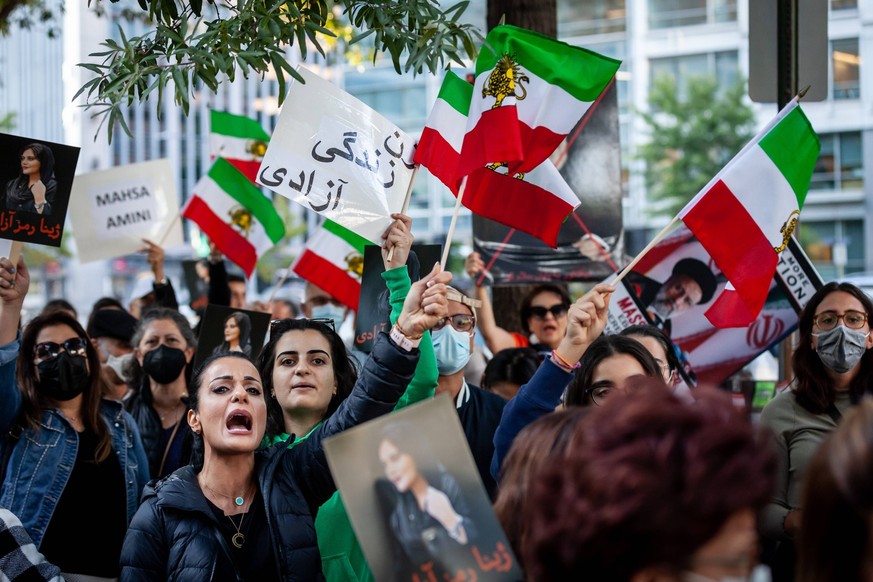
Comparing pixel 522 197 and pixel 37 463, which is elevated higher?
pixel 522 197

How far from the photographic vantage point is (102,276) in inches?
2256

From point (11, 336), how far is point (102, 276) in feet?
182

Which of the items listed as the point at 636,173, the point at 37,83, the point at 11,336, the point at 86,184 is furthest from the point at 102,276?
the point at 11,336

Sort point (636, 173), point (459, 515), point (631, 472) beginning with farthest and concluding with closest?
point (636, 173) < point (459, 515) < point (631, 472)

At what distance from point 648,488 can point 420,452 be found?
0.77m

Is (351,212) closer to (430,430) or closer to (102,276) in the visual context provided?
(430,430)

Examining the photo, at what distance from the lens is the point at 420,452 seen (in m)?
2.47

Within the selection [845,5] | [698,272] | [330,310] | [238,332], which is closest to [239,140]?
[330,310]

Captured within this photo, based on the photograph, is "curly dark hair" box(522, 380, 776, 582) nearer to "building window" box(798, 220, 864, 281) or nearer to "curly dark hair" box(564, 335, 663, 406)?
"curly dark hair" box(564, 335, 663, 406)

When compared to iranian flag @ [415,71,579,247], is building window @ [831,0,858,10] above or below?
above

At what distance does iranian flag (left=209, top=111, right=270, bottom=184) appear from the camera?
8039mm

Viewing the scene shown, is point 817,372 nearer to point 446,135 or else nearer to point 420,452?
point 446,135

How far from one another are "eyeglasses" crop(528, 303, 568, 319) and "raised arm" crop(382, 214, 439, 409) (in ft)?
8.25

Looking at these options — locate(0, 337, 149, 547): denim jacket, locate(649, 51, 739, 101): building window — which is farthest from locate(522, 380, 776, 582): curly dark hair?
locate(649, 51, 739, 101): building window
